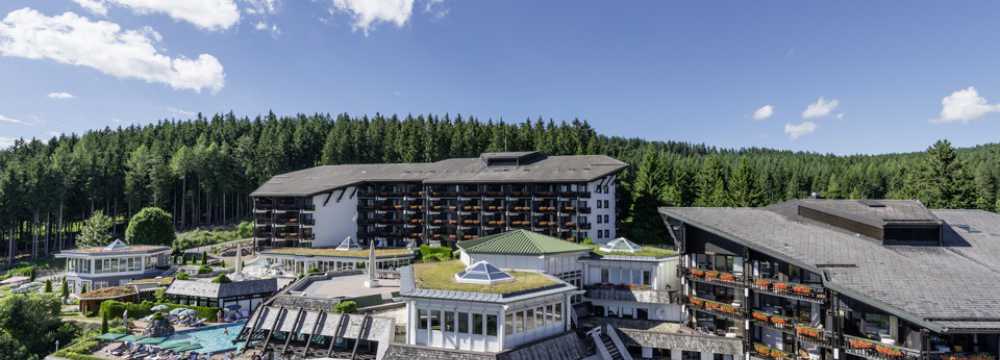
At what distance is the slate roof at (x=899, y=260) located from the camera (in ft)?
84.2

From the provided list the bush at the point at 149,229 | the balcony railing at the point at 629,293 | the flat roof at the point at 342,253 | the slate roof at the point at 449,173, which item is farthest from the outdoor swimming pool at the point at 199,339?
the bush at the point at 149,229

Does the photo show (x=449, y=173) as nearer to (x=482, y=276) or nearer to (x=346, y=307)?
(x=346, y=307)

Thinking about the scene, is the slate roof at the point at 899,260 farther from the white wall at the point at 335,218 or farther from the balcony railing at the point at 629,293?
the white wall at the point at 335,218

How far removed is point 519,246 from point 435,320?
44.3 ft

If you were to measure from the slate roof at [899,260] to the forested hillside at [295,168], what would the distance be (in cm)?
3326

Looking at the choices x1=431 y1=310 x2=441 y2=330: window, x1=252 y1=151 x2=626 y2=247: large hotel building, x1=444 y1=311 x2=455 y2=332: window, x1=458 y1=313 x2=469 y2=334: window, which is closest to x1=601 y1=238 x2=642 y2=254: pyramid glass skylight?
x1=252 y1=151 x2=626 y2=247: large hotel building

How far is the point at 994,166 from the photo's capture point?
391 feet

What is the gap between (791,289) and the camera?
32938 millimetres

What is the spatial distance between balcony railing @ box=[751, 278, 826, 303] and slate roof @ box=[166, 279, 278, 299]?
149ft

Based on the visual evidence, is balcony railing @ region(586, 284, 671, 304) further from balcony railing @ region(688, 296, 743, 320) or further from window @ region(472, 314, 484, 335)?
window @ region(472, 314, 484, 335)

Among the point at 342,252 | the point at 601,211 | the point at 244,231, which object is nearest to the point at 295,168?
the point at 244,231

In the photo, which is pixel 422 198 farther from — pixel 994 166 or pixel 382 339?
pixel 994 166

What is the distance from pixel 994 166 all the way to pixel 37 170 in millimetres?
191136

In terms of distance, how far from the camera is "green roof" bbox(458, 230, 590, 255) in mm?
42969
